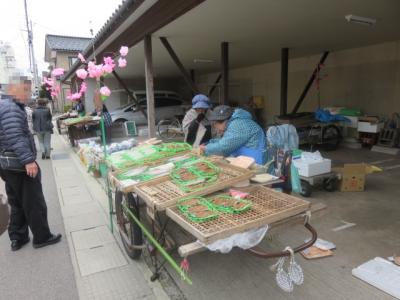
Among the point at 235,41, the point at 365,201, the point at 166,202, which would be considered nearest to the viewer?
the point at 166,202

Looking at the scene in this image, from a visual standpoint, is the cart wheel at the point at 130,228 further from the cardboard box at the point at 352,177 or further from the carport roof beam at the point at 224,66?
the carport roof beam at the point at 224,66

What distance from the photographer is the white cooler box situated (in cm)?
461

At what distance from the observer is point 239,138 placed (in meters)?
2.88

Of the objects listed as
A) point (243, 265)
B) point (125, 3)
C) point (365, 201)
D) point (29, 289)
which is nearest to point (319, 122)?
point (365, 201)

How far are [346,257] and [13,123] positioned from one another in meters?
3.42

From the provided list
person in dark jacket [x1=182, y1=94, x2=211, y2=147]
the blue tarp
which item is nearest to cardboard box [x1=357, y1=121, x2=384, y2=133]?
the blue tarp

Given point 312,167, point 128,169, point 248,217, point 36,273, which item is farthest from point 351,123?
point 36,273

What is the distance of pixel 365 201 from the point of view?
4.45 m

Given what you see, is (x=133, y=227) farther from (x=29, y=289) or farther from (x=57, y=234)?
(x=57, y=234)

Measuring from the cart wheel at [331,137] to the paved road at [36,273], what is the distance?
6.86 meters

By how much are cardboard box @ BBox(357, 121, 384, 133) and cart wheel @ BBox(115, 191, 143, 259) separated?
23.3 feet

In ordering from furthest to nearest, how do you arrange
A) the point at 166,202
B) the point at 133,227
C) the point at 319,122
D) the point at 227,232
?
the point at 319,122, the point at 133,227, the point at 166,202, the point at 227,232

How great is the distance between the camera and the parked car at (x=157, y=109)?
Answer: 13.5 metres

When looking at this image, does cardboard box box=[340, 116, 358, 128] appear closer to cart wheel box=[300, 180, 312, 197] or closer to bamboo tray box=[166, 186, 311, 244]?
cart wheel box=[300, 180, 312, 197]
